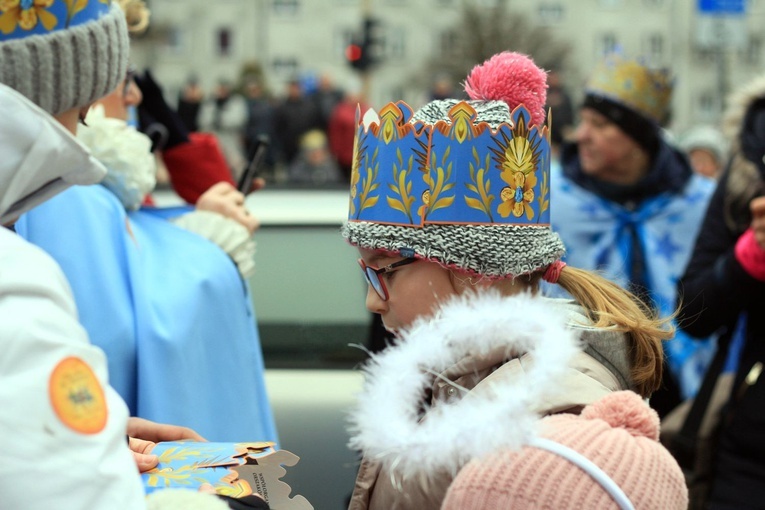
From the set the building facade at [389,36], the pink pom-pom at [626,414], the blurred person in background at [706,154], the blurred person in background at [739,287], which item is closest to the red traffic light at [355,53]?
the blurred person in background at [706,154]

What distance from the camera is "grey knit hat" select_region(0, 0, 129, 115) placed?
2.14m

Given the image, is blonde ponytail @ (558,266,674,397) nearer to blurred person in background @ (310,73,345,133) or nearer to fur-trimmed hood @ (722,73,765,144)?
fur-trimmed hood @ (722,73,765,144)

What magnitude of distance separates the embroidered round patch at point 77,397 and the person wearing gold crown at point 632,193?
3.47 m

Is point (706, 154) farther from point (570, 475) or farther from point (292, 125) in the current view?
point (292, 125)

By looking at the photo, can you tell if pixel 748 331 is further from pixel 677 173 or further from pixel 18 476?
pixel 18 476

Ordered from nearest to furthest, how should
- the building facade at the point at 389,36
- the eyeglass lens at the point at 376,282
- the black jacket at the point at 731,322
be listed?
the eyeglass lens at the point at 376,282 → the black jacket at the point at 731,322 → the building facade at the point at 389,36

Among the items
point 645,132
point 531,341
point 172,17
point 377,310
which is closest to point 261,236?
point 645,132

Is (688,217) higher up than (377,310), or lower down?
lower down

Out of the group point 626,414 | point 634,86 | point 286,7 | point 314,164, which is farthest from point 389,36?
point 626,414

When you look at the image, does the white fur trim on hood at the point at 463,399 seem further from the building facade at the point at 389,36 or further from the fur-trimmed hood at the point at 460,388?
the building facade at the point at 389,36

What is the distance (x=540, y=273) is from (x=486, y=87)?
0.36 metres

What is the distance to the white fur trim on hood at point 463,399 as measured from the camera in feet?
4.12

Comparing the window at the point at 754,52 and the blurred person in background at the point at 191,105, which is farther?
the window at the point at 754,52

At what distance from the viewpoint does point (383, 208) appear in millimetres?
2070
